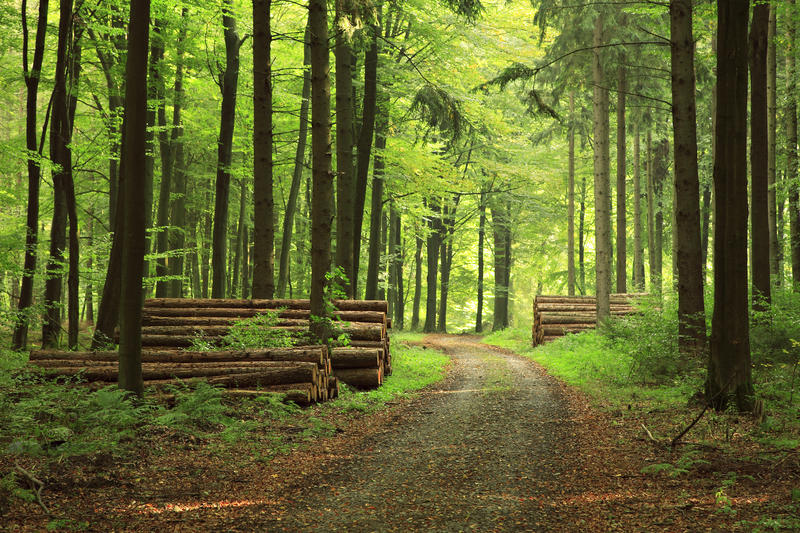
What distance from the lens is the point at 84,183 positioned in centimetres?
2422

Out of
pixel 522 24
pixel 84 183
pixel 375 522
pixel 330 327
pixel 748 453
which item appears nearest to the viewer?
pixel 375 522

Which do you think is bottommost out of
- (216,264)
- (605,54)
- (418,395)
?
(418,395)

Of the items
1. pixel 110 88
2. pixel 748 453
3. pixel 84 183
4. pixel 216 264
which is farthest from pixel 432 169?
pixel 748 453

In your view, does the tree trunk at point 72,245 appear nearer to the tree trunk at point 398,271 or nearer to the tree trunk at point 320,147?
the tree trunk at point 320,147

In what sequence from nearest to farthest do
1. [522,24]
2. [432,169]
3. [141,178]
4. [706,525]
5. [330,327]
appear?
[706,525]
[141,178]
[330,327]
[432,169]
[522,24]

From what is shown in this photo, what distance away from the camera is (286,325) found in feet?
41.8

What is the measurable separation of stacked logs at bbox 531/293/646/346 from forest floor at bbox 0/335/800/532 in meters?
14.0

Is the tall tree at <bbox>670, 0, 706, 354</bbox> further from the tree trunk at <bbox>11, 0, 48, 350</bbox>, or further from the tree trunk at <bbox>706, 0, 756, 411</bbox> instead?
→ the tree trunk at <bbox>11, 0, 48, 350</bbox>

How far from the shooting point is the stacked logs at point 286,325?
12.0 metres

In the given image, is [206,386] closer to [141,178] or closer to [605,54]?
[141,178]

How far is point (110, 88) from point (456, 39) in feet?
38.1

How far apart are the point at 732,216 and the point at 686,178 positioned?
4.40 meters

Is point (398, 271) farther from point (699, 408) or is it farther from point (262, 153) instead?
point (699, 408)

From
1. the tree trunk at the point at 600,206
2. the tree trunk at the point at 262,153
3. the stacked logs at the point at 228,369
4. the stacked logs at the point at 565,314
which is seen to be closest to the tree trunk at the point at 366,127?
the tree trunk at the point at 262,153
